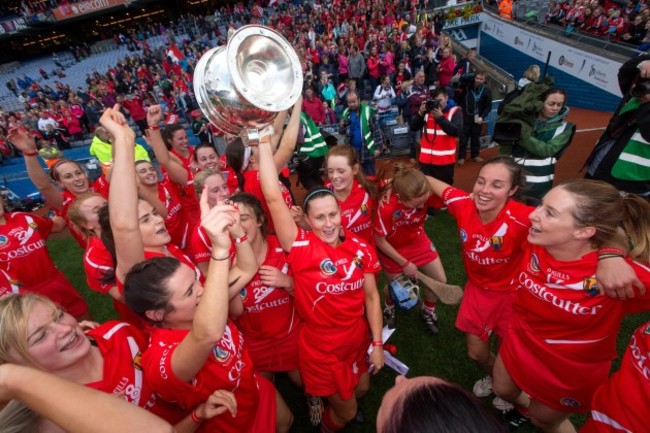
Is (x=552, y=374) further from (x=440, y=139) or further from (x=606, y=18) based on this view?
(x=606, y=18)

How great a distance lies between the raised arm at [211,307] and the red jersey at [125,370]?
1.12 ft

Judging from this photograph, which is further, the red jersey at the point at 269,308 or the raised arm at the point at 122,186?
the red jersey at the point at 269,308

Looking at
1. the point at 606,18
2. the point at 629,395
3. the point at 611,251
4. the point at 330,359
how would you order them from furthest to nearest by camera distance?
the point at 606,18, the point at 330,359, the point at 611,251, the point at 629,395

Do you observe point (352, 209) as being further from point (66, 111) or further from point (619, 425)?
point (66, 111)

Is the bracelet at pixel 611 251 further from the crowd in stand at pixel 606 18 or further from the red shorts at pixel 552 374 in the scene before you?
the crowd in stand at pixel 606 18

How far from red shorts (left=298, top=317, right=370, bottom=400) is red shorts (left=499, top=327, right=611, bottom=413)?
1.08 m

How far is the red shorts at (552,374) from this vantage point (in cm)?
211

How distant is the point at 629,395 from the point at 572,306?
0.49 m

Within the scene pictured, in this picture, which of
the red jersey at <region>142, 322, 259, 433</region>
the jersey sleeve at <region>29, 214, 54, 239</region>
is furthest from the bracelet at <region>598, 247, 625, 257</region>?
the jersey sleeve at <region>29, 214, 54, 239</region>

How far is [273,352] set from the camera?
273 centimetres

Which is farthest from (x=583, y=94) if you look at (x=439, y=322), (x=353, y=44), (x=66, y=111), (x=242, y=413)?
(x=66, y=111)

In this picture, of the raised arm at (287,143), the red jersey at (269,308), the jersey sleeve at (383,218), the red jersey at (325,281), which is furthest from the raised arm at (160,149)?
the jersey sleeve at (383,218)

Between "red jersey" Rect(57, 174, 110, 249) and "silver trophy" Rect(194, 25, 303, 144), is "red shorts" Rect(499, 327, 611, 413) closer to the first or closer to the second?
"silver trophy" Rect(194, 25, 303, 144)

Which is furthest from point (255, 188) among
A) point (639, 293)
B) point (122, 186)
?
Result: point (639, 293)
